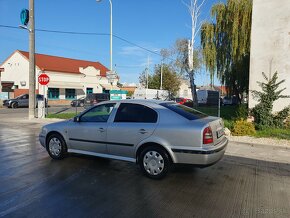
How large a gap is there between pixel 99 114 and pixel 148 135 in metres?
1.51

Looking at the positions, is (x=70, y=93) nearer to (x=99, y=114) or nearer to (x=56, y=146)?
(x=56, y=146)

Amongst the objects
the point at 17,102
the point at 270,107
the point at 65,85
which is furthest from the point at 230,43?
the point at 65,85

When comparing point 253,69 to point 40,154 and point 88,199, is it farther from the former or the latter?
point 88,199

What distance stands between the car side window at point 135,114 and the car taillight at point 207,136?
104cm

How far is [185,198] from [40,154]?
4743mm

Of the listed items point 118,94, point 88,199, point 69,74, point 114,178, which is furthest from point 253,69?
point 69,74

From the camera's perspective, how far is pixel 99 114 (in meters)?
6.79

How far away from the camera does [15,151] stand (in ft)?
27.7

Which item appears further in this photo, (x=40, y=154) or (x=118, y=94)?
(x=118, y=94)

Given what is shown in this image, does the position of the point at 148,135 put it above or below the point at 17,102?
above

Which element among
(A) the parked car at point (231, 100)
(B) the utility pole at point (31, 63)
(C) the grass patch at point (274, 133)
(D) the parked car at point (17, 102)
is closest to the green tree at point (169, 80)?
(A) the parked car at point (231, 100)

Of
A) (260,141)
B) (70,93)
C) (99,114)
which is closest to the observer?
Answer: (99,114)

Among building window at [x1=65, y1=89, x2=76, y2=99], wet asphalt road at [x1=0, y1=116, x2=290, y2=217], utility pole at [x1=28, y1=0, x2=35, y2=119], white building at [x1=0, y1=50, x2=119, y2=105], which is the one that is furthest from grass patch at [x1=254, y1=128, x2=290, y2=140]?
building window at [x1=65, y1=89, x2=76, y2=99]

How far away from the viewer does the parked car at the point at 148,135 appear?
18.1 feet
